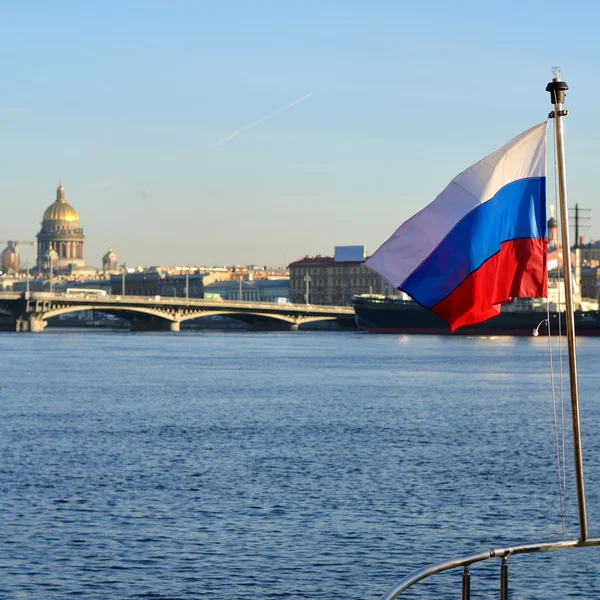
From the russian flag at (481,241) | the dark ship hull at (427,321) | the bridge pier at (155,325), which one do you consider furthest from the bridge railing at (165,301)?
the russian flag at (481,241)

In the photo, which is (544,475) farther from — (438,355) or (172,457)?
(438,355)

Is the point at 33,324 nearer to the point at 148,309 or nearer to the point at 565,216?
the point at 148,309

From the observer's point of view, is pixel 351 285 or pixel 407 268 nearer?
pixel 407 268

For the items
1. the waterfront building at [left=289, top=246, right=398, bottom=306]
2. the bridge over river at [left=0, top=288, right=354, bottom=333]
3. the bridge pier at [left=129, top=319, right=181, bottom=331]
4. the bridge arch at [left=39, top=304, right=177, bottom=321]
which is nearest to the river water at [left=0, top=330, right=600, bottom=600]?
the bridge arch at [left=39, top=304, right=177, bottom=321]

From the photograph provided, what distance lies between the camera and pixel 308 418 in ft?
130

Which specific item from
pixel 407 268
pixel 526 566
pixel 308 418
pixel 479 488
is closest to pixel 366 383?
pixel 308 418

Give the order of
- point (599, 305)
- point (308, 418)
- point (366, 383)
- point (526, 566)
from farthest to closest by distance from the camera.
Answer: point (599, 305) < point (366, 383) < point (308, 418) < point (526, 566)

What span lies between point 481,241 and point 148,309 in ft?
388

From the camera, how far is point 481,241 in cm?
1023

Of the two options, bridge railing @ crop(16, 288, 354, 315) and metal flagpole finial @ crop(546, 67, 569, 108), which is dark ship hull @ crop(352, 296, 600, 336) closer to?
bridge railing @ crop(16, 288, 354, 315)

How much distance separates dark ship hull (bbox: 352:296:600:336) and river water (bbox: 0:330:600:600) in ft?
232

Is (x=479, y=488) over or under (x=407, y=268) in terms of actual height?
under

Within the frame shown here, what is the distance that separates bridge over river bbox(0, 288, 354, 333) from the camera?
399 ft

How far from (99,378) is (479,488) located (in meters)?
37.2
